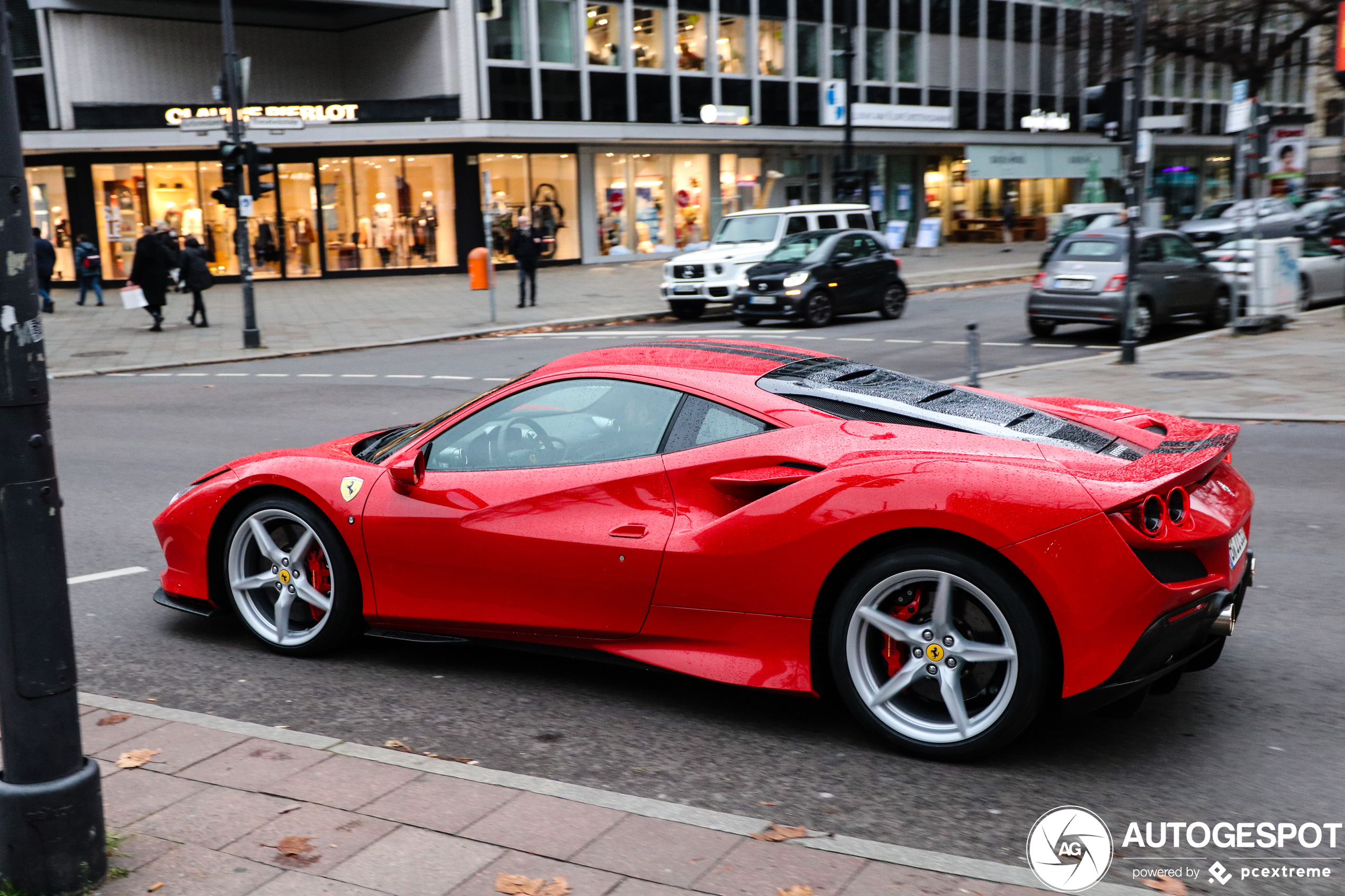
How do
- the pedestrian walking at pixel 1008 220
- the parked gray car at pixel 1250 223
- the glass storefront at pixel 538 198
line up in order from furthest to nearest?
the pedestrian walking at pixel 1008 220, the glass storefront at pixel 538 198, the parked gray car at pixel 1250 223

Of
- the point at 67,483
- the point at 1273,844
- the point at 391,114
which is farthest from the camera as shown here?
the point at 391,114

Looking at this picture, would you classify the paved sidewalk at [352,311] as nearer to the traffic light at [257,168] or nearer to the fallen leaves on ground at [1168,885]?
the traffic light at [257,168]

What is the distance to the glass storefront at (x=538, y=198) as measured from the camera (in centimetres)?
3778

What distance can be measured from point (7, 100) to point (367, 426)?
356 inches

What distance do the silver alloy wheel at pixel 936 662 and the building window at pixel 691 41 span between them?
3854 centimetres

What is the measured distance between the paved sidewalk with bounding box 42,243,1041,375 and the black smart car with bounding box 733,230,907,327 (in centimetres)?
400

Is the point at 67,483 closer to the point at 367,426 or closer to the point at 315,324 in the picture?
the point at 367,426

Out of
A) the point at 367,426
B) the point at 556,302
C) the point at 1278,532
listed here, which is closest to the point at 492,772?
the point at 1278,532

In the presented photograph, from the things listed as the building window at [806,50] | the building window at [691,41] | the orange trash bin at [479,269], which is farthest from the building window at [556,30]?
the orange trash bin at [479,269]

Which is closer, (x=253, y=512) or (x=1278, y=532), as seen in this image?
(x=253, y=512)

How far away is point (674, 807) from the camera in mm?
3707

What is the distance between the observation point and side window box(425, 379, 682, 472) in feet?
15.4

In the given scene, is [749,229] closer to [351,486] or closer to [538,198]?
[538,198]

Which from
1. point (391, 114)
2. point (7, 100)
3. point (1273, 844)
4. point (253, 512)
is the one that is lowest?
point (1273, 844)
